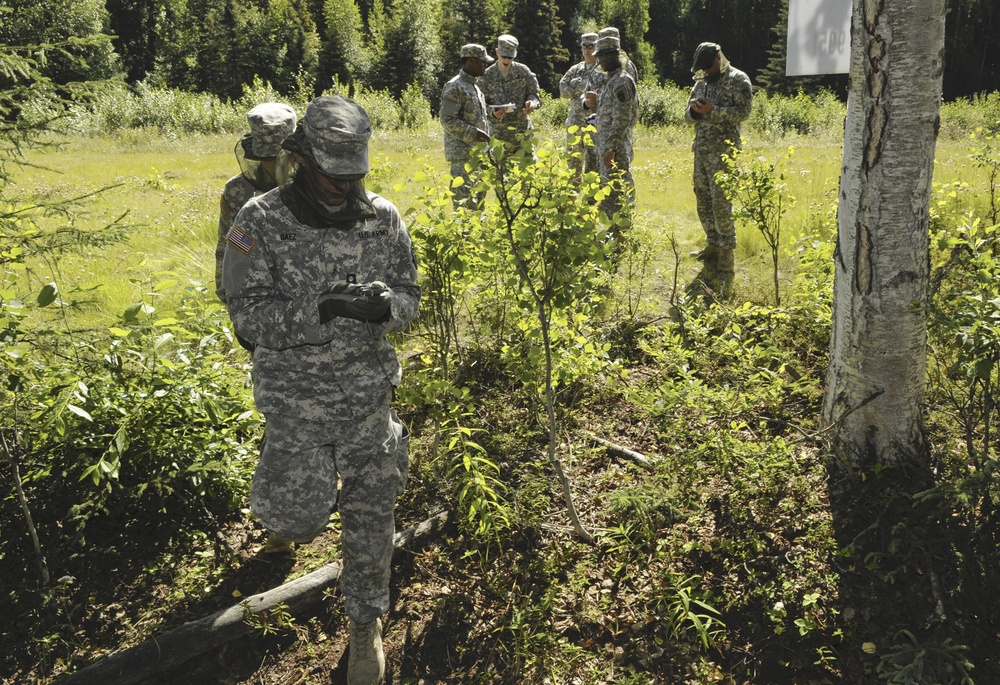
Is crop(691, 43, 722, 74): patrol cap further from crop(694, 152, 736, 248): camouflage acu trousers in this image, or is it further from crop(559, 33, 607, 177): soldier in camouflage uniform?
crop(559, 33, 607, 177): soldier in camouflage uniform

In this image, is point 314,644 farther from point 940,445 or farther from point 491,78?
point 491,78

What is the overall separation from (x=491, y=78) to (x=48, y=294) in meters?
7.23

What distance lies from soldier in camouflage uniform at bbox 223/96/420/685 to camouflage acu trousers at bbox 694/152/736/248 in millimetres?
4597

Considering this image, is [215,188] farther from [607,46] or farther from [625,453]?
[625,453]

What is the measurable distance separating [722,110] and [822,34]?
8.03ft

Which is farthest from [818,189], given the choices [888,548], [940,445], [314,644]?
[314,644]

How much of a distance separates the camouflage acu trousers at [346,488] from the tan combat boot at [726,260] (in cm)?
475

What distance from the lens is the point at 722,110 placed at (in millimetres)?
6395

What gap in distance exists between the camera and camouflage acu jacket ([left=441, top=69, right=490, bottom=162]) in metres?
7.07

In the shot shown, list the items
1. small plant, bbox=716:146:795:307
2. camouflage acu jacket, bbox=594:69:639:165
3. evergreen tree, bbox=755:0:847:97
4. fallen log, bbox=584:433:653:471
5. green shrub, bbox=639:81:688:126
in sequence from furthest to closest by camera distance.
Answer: evergreen tree, bbox=755:0:847:97 → green shrub, bbox=639:81:688:126 → camouflage acu jacket, bbox=594:69:639:165 → small plant, bbox=716:146:795:307 → fallen log, bbox=584:433:653:471

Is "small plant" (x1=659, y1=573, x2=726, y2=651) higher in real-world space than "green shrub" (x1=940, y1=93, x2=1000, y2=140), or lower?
lower

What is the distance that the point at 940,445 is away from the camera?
350cm

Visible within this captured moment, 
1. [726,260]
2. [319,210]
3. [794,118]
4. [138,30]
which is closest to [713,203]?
[726,260]

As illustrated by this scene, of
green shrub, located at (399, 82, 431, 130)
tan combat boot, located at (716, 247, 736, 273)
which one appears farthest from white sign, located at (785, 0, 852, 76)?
green shrub, located at (399, 82, 431, 130)
